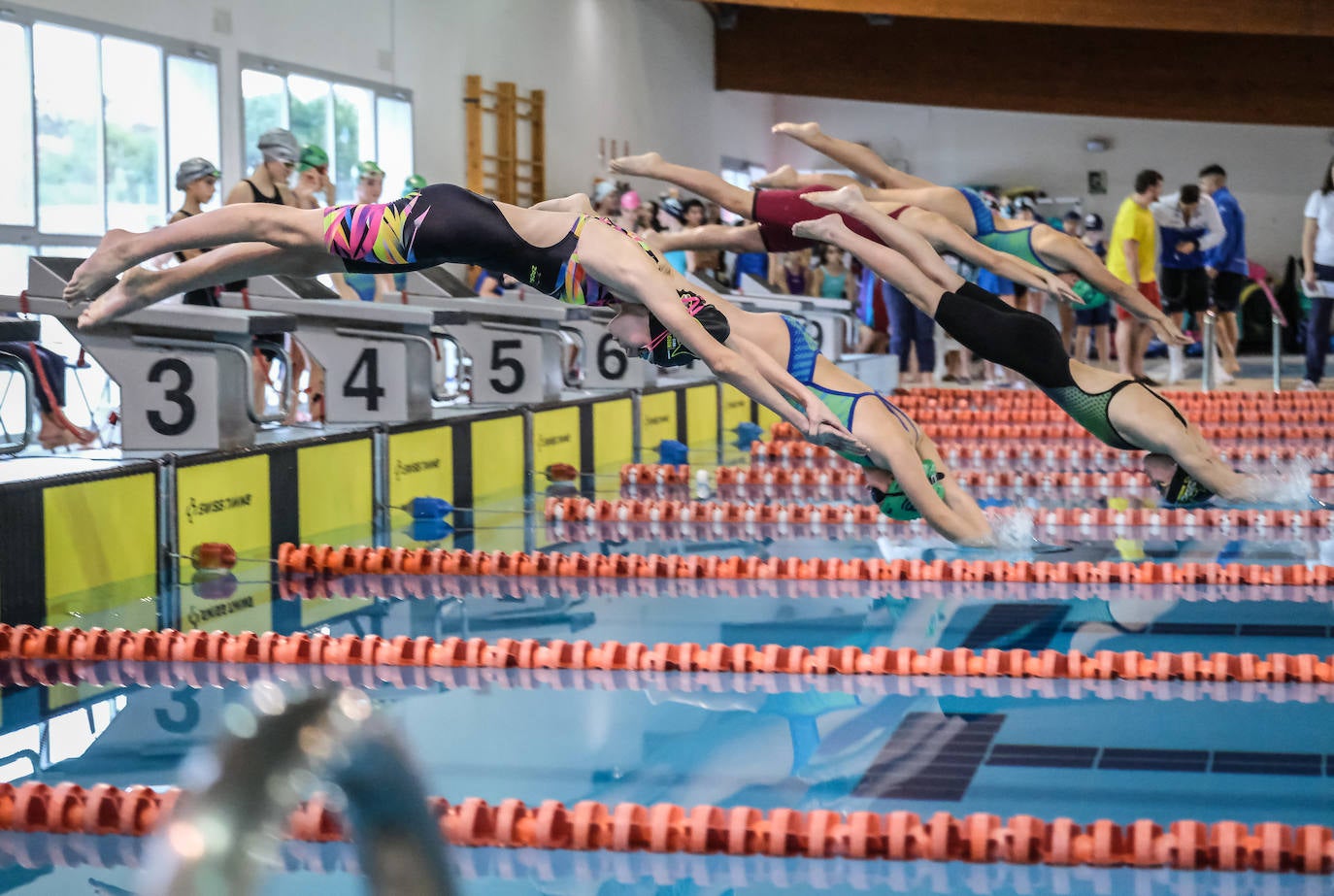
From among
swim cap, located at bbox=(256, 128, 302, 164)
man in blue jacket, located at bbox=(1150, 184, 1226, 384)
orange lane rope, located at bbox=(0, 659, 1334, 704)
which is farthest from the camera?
man in blue jacket, located at bbox=(1150, 184, 1226, 384)

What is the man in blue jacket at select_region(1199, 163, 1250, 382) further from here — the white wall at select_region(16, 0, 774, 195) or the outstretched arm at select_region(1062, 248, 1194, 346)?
the outstretched arm at select_region(1062, 248, 1194, 346)

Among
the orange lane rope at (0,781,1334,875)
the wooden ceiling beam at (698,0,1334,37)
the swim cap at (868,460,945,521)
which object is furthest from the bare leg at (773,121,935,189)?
the wooden ceiling beam at (698,0,1334,37)

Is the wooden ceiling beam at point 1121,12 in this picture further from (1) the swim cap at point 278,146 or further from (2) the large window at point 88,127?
(1) the swim cap at point 278,146

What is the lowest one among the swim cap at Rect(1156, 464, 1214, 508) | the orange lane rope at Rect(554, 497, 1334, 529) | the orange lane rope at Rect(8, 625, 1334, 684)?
the orange lane rope at Rect(8, 625, 1334, 684)

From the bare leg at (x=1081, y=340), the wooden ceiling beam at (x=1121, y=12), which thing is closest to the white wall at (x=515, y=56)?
the wooden ceiling beam at (x=1121, y=12)

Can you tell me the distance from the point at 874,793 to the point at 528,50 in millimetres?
13028

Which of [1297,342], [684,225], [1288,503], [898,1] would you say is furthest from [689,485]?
[1297,342]

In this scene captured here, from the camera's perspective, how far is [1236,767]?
10.4ft

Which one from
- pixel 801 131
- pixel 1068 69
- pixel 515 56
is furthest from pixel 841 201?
pixel 1068 69

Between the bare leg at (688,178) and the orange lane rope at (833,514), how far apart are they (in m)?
1.53

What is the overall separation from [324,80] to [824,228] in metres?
7.75

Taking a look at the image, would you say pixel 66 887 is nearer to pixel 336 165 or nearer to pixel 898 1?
pixel 336 165

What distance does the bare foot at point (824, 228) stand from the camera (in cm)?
508

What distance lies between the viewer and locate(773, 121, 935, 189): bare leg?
5844 mm
